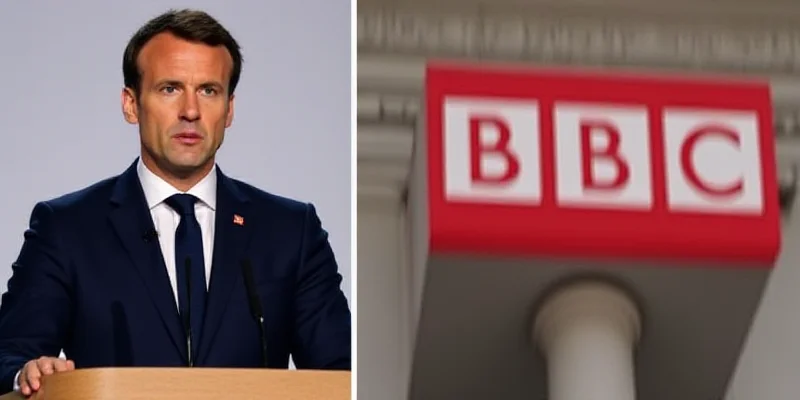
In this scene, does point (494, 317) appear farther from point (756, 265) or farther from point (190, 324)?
point (190, 324)

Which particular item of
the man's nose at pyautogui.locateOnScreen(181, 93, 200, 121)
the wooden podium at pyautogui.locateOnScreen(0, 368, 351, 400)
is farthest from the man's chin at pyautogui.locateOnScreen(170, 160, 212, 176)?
the wooden podium at pyautogui.locateOnScreen(0, 368, 351, 400)

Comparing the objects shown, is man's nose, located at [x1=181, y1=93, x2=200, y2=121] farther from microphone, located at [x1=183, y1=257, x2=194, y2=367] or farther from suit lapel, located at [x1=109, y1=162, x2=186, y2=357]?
microphone, located at [x1=183, y1=257, x2=194, y2=367]

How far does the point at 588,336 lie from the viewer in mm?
4797

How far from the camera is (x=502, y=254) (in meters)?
4.59

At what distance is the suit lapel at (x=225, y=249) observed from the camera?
12.5ft

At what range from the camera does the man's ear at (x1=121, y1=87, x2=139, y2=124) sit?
398 centimetres

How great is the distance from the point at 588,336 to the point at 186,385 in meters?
1.61

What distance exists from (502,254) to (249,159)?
3.00 feet

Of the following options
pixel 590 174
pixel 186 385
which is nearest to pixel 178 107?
pixel 186 385

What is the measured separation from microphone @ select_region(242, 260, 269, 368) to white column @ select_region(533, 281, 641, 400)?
1188 mm

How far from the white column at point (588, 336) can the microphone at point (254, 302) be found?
119cm

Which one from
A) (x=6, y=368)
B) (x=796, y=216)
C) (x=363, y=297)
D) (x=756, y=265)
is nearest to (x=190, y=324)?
(x=6, y=368)

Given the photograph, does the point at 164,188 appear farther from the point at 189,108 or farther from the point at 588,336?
the point at 588,336

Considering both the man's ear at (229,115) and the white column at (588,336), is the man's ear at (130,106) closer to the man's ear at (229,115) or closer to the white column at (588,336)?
the man's ear at (229,115)
